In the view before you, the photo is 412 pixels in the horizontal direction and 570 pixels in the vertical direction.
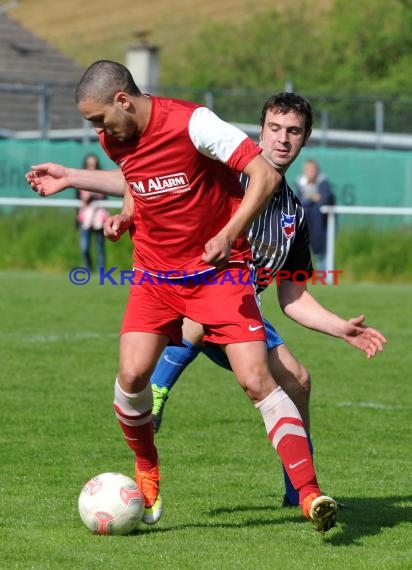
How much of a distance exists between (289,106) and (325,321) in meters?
1.05

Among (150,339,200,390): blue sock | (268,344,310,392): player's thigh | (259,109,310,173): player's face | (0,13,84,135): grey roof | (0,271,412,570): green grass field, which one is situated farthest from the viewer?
(0,13,84,135): grey roof

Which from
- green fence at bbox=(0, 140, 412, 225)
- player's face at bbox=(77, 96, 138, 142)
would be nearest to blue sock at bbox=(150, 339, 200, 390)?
player's face at bbox=(77, 96, 138, 142)

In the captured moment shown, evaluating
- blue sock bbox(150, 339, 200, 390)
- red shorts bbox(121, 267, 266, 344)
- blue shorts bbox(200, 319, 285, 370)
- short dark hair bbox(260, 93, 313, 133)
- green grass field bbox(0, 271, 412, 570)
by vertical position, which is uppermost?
short dark hair bbox(260, 93, 313, 133)

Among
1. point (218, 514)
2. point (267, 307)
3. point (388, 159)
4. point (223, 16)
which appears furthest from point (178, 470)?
point (223, 16)

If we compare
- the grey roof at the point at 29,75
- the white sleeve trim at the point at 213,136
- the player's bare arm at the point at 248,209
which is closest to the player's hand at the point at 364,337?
the player's bare arm at the point at 248,209

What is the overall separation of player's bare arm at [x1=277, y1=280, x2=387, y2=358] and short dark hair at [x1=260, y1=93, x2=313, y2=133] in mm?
797

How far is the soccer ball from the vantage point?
5.70 metres

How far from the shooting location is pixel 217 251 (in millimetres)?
5203

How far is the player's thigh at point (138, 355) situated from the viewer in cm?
573

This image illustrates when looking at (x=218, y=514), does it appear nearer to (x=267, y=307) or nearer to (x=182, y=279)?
(x=182, y=279)

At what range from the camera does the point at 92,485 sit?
5.88m

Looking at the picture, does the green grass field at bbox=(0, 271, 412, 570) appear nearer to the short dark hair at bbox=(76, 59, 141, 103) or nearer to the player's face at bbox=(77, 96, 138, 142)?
the player's face at bbox=(77, 96, 138, 142)

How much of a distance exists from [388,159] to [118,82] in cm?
1650

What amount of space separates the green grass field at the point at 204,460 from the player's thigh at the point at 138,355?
720mm
